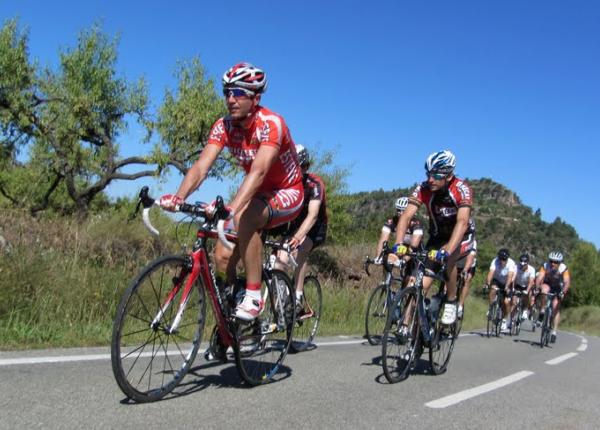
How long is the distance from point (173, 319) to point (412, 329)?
111 inches

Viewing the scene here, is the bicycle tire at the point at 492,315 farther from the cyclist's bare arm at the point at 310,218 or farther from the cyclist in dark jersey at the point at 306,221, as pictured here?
the cyclist's bare arm at the point at 310,218

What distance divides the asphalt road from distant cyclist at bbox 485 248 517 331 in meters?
8.97

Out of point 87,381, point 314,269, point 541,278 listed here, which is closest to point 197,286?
point 87,381

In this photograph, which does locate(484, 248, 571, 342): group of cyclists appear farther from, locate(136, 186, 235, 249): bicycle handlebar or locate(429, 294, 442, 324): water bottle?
locate(136, 186, 235, 249): bicycle handlebar

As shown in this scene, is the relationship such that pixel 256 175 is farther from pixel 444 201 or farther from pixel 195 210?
pixel 444 201

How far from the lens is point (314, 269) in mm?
18922

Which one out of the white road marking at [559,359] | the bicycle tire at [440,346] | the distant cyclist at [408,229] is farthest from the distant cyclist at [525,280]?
the bicycle tire at [440,346]

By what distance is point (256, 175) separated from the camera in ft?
13.4

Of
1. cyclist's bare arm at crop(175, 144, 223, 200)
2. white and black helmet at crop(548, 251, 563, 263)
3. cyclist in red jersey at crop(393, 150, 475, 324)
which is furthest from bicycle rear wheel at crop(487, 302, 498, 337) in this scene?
cyclist's bare arm at crop(175, 144, 223, 200)

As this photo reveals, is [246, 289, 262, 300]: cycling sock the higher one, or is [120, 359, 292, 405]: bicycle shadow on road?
[246, 289, 262, 300]: cycling sock

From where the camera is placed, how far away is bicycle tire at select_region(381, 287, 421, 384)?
5.63 meters

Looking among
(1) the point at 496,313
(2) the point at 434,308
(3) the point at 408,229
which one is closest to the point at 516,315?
(1) the point at 496,313

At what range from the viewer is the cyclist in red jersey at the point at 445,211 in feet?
20.6

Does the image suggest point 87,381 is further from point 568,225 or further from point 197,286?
point 568,225
